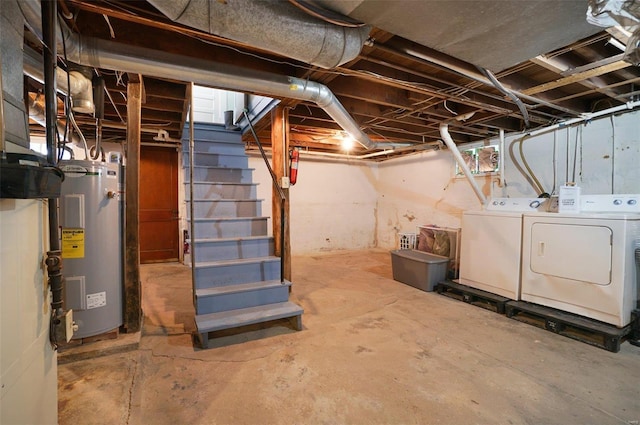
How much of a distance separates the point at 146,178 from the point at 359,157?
4256 mm

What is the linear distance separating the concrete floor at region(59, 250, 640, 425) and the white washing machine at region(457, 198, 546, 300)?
447mm

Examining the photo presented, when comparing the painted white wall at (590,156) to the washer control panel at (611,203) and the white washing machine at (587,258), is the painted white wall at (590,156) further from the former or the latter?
the white washing machine at (587,258)

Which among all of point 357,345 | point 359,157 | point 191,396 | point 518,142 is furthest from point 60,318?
point 359,157

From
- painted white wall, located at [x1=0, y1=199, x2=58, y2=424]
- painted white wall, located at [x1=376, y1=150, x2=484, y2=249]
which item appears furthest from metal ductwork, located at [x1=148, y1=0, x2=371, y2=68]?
painted white wall, located at [x1=376, y1=150, x2=484, y2=249]

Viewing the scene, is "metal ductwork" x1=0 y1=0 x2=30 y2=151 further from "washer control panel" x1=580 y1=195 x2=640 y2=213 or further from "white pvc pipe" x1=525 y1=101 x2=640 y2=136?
"white pvc pipe" x1=525 y1=101 x2=640 y2=136

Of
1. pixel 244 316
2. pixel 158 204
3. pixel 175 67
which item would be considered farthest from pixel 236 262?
pixel 158 204

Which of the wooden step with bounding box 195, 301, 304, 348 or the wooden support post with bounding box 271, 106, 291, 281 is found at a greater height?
the wooden support post with bounding box 271, 106, 291, 281

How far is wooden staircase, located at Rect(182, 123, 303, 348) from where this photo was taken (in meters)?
2.36

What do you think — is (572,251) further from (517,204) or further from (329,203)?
(329,203)

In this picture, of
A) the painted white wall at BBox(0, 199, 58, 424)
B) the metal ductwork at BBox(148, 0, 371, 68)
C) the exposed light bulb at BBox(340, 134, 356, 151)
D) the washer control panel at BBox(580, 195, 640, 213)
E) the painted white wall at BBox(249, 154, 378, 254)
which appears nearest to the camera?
the painted white wall at BBox(0, 199, 58, 424)

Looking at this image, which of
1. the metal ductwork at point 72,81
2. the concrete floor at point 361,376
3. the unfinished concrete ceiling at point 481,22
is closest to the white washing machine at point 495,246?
the concrete floor at point 361,376

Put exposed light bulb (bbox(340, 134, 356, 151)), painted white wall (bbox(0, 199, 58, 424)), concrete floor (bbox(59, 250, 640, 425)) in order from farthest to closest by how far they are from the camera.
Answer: exposed light bulb (bbox(340, 134, 356, 151)), concrete floor (bbox(59, 250, 640, 425)), painted white wall (bbox(0, 199, 58, 424))

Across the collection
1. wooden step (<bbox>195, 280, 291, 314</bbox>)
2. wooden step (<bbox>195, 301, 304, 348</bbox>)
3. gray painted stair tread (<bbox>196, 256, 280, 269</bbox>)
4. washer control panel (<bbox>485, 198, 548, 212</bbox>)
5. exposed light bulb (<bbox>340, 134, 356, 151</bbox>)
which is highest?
exposed light bulb (<bbox>340, 134, 356, 151</bbox>)

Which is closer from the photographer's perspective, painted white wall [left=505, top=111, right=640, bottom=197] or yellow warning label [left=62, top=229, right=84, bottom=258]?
yellow warning label [left=62, top=229, right=84, bottom=258]
